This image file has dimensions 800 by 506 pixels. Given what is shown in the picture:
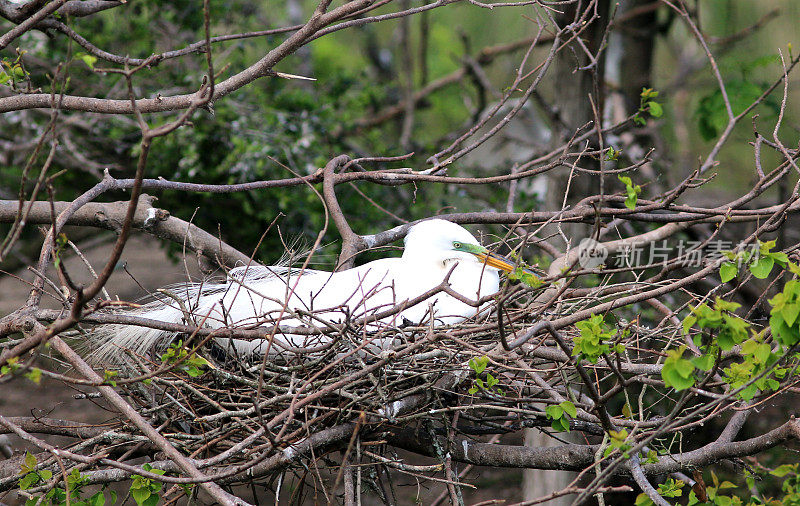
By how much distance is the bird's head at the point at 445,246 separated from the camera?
2.83 m

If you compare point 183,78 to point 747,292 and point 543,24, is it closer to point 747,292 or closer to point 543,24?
point 543,24

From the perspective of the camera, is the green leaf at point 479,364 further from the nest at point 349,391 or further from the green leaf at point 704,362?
the green leaf at point 704,362

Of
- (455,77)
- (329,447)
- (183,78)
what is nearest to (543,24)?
(329,447)

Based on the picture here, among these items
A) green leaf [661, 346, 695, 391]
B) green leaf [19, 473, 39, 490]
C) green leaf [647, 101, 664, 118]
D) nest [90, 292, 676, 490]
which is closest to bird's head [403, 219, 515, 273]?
nest [90, 292, 676, 490]

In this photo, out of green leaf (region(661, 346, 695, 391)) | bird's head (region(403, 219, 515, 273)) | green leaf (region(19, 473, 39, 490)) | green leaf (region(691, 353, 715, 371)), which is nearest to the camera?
green leaf (region(661, 346, 695, 391))

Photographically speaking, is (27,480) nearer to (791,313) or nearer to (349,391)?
(349,391)

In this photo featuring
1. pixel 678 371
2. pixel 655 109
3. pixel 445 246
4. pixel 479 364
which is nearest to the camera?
pixel 678 371

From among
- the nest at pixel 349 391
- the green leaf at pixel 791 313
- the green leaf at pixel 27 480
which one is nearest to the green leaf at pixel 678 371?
the green leaf at pixel 791 313

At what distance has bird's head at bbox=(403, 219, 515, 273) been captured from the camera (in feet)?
9.30

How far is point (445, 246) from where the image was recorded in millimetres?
2846

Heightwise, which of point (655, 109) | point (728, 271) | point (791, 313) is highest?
point (655, 109)

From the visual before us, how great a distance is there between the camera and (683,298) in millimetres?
4727

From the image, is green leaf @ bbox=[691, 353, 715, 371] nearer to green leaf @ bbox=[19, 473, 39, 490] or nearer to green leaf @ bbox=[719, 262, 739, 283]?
green leaf @ bbox=[719, 262, 739, 283]

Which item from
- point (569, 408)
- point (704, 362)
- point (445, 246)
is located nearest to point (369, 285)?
point (445, 246)
